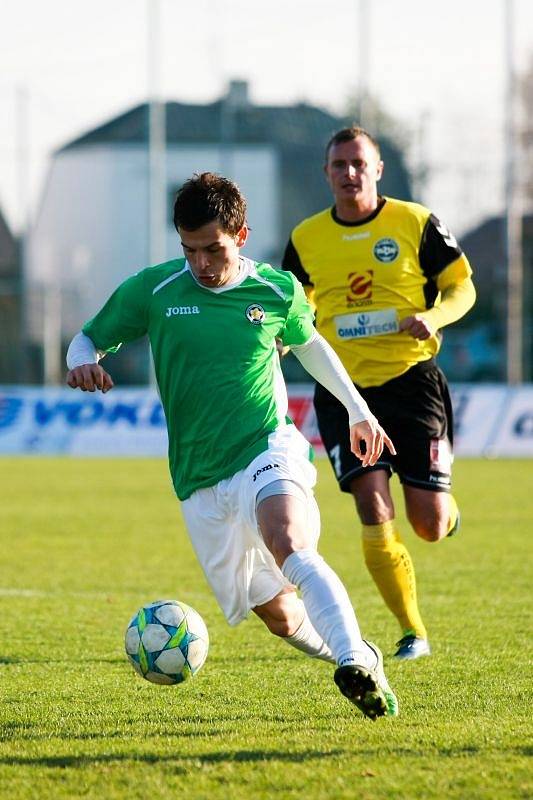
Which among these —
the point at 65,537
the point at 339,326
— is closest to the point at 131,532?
the point at 65,537

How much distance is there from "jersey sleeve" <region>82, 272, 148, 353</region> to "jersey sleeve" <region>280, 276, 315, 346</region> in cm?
54

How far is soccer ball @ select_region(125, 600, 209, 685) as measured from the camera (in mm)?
5441

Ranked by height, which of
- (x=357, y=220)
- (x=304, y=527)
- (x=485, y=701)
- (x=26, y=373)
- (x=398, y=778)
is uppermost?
(x=357, y=220)

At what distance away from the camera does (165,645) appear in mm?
5461

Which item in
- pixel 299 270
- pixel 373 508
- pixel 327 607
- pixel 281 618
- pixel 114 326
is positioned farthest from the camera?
pixel 299 270

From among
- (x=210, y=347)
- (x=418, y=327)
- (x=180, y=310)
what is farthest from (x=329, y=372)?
(x=418, y=327)

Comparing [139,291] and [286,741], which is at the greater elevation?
[139,291]

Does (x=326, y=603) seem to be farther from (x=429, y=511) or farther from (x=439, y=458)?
(x=439, y=458)

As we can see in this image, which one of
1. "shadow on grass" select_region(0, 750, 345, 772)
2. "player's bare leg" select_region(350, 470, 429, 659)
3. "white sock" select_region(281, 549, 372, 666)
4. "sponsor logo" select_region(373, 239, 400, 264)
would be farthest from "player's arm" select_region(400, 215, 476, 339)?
"shadow on grass" select_region(0, 750, 345, 772)

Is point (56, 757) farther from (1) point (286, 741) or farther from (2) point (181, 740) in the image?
(1) point (286, 741)

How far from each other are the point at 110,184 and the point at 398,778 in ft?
146

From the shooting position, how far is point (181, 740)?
493 cm

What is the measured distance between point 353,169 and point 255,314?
75.1 inches

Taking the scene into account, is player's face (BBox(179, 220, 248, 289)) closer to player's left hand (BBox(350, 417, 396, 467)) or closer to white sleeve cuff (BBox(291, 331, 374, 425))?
white sleeve cuff (BBox(291, 331, 374, 425))
